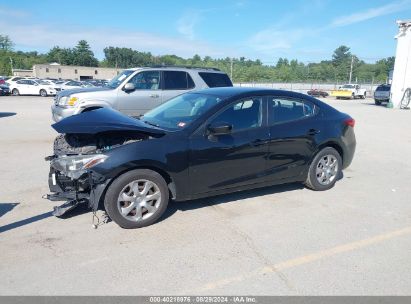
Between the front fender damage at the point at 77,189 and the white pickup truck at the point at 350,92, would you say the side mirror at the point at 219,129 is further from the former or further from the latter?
the white pickup truck at the point at 350,92

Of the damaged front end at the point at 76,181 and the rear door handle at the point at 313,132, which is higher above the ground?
the rear door handle at the point at 313,132

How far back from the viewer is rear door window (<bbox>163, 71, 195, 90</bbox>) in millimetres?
10062

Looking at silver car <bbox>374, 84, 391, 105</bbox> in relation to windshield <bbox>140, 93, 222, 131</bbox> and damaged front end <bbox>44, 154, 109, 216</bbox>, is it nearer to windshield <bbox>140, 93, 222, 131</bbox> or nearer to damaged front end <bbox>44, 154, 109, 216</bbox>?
windshield <bbox>140, 93, 222, 131</bbox>

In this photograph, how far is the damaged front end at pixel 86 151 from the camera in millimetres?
4090

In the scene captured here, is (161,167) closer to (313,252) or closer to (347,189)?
(313,252)

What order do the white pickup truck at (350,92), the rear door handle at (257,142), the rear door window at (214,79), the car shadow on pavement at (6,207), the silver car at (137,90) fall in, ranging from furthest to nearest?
1. the white pickup truck at (350,92)
2. the rear door window at (214,79)
3. the silver car at (137,90)
4. the rear door handle at (257,142)
5. the car shadow on pavement at (6,207)

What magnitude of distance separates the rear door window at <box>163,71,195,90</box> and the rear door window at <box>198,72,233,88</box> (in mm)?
427

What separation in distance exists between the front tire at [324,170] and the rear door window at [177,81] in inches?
213

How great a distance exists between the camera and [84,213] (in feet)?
15.4

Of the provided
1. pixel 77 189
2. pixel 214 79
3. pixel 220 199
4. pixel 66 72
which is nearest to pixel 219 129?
pixel 220 199

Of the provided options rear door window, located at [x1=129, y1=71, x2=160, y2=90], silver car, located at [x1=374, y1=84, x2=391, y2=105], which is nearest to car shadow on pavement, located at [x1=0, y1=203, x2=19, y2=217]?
rear door window, located at [x1=129, y1=71, x2=160, y2=90]

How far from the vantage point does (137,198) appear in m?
4.24

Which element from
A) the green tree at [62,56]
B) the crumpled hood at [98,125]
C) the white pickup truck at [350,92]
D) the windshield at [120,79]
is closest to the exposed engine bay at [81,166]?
the crumpled hood at [98,125]

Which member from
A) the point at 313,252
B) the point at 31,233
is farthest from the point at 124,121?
the point at 313,252
